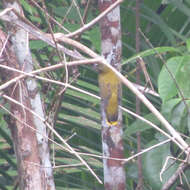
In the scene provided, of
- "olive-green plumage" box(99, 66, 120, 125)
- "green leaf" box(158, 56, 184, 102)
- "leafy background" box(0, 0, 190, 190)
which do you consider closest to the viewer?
"green leaf" box(158, 56, 184, 102)

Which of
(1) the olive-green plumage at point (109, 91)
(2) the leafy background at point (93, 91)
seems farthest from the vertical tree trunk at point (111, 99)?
(2) the leafy background at point (93, 91)

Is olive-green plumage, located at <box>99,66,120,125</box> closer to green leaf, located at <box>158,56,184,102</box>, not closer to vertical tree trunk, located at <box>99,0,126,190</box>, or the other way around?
vertical tree trunk, located at <box>99,0,126,190</box>

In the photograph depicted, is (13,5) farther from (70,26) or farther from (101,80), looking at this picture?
(70,26)

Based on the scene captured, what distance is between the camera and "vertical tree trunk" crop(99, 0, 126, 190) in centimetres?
125

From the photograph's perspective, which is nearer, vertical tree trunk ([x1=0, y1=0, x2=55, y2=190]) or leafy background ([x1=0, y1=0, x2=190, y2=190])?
vertical tree trunk ([x1=0, y1=0, x2=55, y2=190])

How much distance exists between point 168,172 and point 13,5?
0.59m

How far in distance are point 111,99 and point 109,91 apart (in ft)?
0.10

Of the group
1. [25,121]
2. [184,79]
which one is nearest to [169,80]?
[184,79]

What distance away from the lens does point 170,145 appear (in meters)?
1.23

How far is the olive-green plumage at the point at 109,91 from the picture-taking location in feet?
→ 4.05

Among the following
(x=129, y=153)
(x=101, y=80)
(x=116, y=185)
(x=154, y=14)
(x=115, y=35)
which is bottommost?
(x=116, y=185)

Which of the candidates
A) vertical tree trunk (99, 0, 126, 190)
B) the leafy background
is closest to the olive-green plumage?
vertical tree trunk (99, 0, 126, 190)

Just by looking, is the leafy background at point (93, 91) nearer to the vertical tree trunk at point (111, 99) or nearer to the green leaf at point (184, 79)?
the vertical tree trunk at point (111, 99)

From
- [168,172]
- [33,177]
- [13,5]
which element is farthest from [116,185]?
[13,5]
